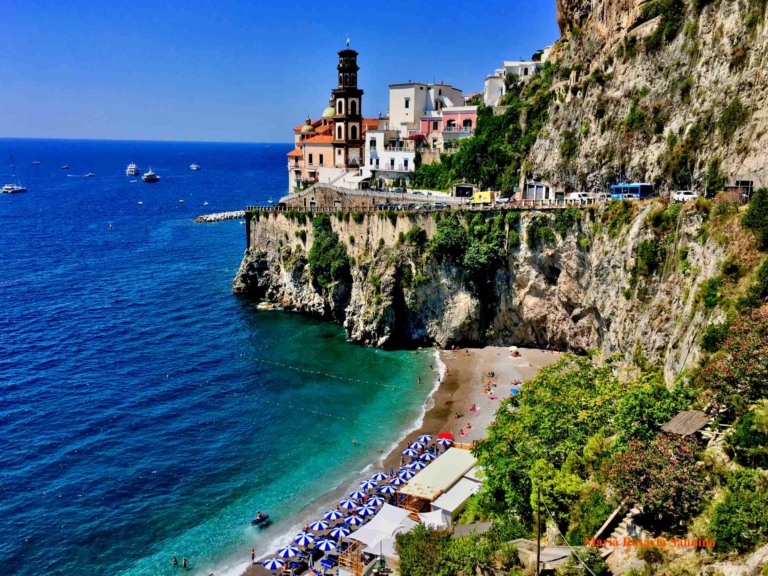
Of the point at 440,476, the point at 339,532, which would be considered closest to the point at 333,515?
the point at 339,532

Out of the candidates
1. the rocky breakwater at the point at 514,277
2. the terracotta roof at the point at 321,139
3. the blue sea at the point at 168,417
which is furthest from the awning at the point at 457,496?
the terracotta roof at the point at 321,139

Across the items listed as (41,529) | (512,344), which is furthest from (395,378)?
(41,529)

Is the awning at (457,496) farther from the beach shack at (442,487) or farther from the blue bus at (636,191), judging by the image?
the blue bus at (636,191)

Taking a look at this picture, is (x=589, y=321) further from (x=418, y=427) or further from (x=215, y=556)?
(x=215, y=556)

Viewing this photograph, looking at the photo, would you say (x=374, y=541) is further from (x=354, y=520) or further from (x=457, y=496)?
(x=457, y=496)

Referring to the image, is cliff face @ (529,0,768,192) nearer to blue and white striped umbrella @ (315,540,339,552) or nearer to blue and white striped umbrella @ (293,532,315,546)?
blue and white striped umbrella @ (315,540,339,552)

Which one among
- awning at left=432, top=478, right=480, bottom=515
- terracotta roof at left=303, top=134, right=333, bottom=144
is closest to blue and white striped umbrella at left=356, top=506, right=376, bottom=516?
awning at left=432, top=478, right=480, bottom=515
